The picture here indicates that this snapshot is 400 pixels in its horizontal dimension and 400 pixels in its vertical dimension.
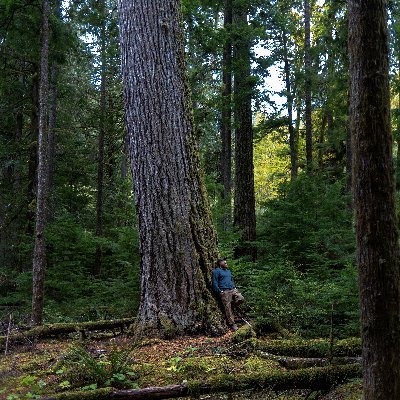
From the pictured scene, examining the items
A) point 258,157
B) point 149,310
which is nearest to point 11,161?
point 149,310

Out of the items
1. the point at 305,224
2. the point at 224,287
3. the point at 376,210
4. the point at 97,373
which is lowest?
the point at 97,373

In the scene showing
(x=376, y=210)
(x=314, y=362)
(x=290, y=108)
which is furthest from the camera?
(x=290, y=108)

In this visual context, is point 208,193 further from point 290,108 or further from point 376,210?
point 290,108

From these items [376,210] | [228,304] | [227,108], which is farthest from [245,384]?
[227,108]

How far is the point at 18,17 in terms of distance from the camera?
11562 millimetres

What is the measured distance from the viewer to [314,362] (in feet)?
Result: 14.8

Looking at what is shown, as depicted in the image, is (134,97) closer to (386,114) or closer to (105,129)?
(386,114)

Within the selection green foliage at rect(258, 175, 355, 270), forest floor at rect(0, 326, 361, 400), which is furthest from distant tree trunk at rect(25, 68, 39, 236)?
forest floor at rect(0, 326, 361, 400)

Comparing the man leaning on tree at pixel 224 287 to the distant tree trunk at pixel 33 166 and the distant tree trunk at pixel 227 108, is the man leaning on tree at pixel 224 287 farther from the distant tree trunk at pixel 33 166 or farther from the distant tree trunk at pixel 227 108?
the distant tree trunk at pixel 33 166

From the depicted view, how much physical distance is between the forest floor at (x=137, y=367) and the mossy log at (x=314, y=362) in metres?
0.14

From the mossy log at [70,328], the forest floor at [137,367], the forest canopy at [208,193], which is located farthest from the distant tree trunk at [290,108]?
the forest floor at [137,367]

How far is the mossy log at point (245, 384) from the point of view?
376 cm

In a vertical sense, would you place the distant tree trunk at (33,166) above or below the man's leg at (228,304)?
above

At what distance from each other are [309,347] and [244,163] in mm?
8716
